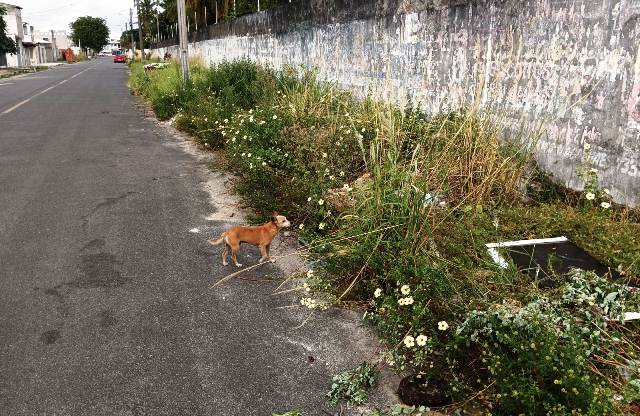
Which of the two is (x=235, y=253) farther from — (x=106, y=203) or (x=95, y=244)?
(x=106, y=203)

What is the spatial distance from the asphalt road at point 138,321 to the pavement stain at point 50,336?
0.04 ft

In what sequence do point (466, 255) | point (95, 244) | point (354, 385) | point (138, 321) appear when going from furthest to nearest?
point (95, 244) < point (466, 255) < point (138, 321) < point (354, 385)

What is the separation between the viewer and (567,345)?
2359 mm

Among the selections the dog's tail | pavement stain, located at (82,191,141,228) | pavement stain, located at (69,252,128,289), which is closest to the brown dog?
the dog's tail

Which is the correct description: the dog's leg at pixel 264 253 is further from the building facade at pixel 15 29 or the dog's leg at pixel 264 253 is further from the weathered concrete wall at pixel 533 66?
the building facade at pixel 15 29

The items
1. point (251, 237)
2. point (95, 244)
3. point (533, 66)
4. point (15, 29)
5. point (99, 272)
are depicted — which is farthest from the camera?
point (15, 29)

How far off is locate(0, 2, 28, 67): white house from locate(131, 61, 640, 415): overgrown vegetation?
6704 cm

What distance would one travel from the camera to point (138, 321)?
3332 mm

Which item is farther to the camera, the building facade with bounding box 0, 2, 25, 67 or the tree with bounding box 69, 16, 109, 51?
the tree with bounding box 69, 16, 109, 51

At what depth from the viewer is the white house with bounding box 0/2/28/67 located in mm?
60531

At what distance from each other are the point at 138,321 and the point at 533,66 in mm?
4467

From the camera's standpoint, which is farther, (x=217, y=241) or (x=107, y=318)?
(x=217, y=241)

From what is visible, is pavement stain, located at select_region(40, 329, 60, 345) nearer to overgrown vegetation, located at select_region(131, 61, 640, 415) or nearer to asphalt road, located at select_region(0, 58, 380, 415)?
asphalt road, located at select_region(0, 58, 380, 415)

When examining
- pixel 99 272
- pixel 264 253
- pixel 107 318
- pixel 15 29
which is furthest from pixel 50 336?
pixel 15 29
